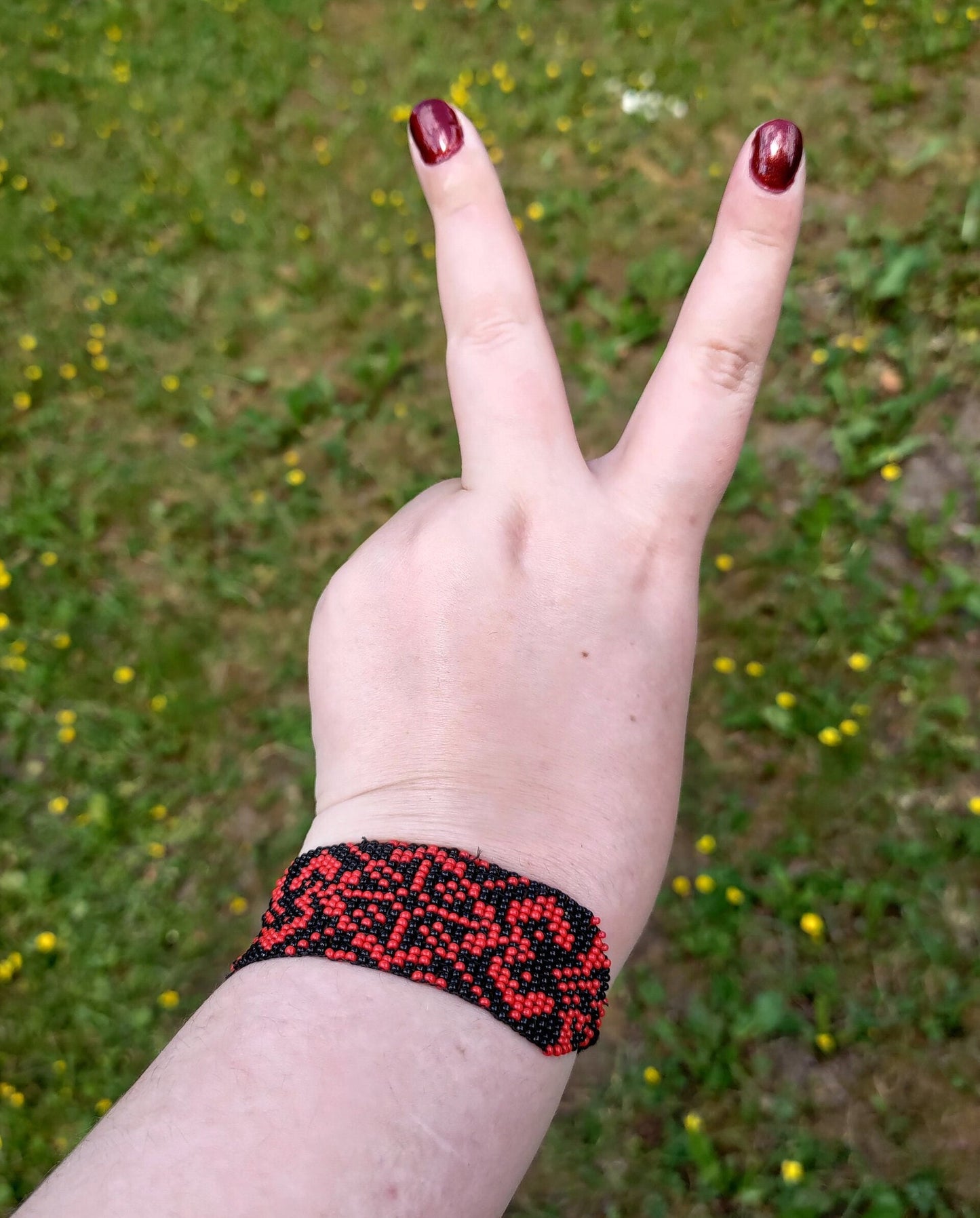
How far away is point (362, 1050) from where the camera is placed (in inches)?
47.3

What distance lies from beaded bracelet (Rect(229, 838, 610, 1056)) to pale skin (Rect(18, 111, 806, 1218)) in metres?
0.03

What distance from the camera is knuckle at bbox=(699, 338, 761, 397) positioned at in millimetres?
1924

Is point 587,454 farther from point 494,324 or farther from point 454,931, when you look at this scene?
point 454,931

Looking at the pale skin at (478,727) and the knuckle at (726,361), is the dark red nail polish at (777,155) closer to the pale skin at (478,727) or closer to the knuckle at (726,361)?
the pale skin at (478,727)

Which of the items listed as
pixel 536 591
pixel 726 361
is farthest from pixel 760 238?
pixel 536 591

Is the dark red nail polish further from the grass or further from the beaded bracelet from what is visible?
the grass

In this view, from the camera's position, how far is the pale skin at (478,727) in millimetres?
1140

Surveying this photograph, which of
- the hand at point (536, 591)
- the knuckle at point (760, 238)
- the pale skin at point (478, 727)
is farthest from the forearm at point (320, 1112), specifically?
the knuckle at point (760, 238)

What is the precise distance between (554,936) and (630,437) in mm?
1148

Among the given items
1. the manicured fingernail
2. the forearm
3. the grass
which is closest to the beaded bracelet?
the forearm

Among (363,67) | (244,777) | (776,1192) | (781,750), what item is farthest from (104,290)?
(776,1192)

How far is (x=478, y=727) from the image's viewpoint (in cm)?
166

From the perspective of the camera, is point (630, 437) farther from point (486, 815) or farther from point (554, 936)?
point (554, 936)

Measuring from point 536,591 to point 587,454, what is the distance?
205 cm
